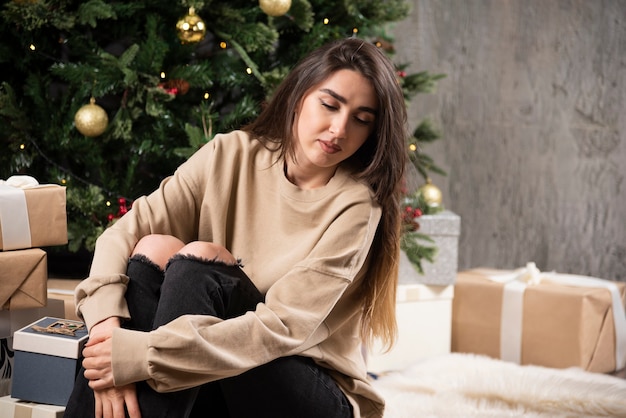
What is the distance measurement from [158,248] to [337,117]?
1.42 feet

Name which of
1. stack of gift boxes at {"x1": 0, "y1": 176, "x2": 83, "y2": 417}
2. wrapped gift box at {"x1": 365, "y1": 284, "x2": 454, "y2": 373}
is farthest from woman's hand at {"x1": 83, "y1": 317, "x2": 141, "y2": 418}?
wrapped gift box at {"x1": 365, "y1": 284, "x2": 454, "y2": 373}

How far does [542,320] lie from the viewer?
108 inches

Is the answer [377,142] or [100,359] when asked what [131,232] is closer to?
[100,359]

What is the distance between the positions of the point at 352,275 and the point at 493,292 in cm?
148

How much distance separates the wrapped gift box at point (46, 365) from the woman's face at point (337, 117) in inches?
23.0

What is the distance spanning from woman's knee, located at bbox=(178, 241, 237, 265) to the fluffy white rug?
33.3 inches

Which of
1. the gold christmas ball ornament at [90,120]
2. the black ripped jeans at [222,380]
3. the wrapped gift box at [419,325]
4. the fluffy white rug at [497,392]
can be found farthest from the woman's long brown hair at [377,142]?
the wrapped gift box at [419,325]

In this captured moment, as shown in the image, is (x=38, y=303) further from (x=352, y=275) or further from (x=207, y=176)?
(x=352, y=275)

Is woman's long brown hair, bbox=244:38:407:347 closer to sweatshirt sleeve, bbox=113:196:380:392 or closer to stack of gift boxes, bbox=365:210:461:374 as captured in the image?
sweatshirt sleeve, bbox=113:196:380:392

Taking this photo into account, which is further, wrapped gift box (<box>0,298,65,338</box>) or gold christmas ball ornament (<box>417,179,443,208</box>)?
gold christmas ball ornament (<box>417,179,443,208</box>)

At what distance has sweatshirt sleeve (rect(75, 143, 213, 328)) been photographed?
1383mm

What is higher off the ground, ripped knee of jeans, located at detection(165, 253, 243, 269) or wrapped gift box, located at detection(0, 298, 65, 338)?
ripped knee of jeans, located at detection(165, 253, 243, 269)

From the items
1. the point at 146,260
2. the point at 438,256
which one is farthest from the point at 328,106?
the point at 438,256

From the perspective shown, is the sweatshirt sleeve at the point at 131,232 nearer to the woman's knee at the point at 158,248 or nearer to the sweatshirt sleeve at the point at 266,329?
the woman's knee at the point at 158,248
